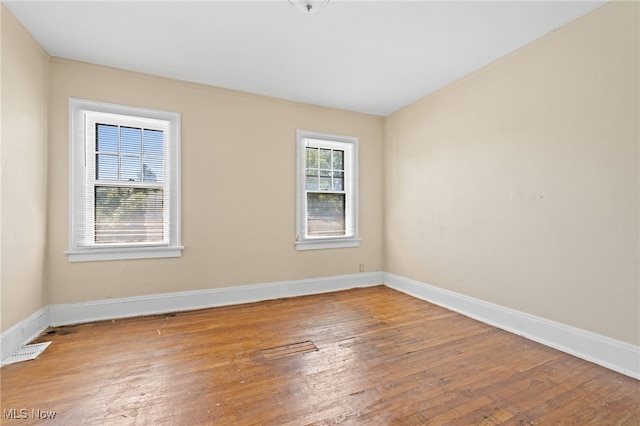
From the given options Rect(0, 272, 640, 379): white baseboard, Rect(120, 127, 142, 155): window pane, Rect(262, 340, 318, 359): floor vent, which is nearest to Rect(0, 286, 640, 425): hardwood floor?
Rect(262, 340, 318, 359): floor vent

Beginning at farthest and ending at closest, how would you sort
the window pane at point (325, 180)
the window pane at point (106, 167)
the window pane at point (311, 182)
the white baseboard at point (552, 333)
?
the window pane at point (325, 180), the window pane at point (311, 182), the window pane at point (106, 167), the white baseboard at point (552, 333)

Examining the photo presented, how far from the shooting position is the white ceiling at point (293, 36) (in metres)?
2.29

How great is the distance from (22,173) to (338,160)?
3608mm

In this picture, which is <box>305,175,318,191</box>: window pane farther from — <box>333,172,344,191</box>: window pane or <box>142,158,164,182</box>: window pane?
<box>142,158,164,182</box>: window pane

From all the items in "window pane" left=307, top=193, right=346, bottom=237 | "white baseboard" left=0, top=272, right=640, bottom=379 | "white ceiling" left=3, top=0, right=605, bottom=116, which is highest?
"white ceiling" left=3, top=0, right=605, bottom=116

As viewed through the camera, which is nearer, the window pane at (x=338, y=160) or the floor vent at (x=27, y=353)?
the floor vent at (x=27, y=353)

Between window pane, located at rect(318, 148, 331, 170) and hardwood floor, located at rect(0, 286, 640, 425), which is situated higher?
window pane, located at rect(318, 148, 331, 170)

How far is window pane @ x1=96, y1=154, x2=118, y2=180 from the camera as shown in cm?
319

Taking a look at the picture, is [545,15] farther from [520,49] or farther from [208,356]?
[208,356]

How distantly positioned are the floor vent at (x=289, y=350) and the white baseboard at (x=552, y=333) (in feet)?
6.38

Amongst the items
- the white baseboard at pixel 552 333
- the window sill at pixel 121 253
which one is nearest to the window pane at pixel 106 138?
the window sill at pixel 121 253

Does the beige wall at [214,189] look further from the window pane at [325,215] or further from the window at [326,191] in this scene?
the window pane at [325,215]

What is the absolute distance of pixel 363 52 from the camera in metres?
2.89

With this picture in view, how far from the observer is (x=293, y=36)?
263cm
